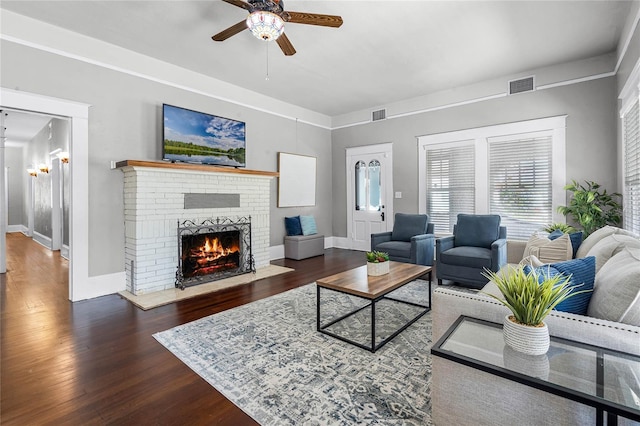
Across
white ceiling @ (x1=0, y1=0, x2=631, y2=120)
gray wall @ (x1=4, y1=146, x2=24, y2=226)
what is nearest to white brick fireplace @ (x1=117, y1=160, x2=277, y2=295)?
white ceiling @ (x1=0, y1=0, x2=631, y2=120)

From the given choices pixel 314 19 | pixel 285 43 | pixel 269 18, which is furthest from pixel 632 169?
pixel 269 18

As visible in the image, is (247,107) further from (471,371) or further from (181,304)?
(471,371)

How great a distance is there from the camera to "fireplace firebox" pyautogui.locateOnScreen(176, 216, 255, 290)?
4.36 m

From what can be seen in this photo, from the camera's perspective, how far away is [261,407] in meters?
1.79

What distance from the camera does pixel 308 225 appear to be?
6598mm

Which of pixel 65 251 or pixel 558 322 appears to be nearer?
pixel 558 322

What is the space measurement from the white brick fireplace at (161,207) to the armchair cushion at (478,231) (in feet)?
11.5

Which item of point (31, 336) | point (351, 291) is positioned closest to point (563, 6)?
point (351, 291)

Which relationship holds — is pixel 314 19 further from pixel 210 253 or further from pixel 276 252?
pixel 276 252

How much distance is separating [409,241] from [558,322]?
12.5 feet

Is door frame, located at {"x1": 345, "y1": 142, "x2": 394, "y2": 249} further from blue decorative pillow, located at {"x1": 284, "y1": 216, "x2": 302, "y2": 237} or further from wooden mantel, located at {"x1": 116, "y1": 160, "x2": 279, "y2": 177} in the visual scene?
wooden mantel, located at {"x1": 116, "y1": 160, "x2": 279, "y2": 177}

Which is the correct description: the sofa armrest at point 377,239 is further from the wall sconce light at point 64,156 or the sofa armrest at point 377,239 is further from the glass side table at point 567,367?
the wall sconce light at point 64,156

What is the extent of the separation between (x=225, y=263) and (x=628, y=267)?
180 inches

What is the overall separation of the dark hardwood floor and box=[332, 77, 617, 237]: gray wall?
3700 mm
